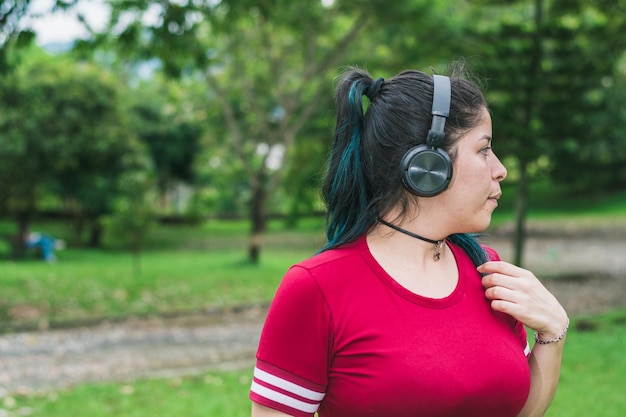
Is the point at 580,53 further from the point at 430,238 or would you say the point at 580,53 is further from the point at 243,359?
the point at 430,238

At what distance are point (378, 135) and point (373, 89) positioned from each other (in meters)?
0.11

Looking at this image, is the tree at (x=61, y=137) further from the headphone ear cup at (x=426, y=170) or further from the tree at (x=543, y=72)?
the headphone ear cup at (x=426, y=170)

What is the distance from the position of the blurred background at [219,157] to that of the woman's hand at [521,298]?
543mm

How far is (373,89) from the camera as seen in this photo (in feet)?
5.80

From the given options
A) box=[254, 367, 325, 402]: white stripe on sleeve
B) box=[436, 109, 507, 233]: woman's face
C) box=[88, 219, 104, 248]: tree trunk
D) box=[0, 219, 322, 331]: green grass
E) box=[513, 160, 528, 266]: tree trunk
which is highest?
box=[436, 109, 507, 233]: woman's face

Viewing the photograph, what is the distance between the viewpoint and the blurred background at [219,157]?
750 centimetres

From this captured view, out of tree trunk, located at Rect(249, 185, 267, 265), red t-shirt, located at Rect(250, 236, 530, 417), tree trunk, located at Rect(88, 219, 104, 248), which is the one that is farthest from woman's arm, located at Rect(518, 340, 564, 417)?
tree trunk, located at Rect(88, 219, 104, 248)

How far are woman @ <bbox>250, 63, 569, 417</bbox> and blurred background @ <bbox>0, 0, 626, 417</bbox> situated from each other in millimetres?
331

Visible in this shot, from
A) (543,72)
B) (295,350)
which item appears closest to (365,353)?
(295,350)

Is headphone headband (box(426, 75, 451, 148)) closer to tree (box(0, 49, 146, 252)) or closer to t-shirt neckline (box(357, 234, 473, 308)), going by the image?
t-shirt neckline (box(357, 234, 473, 308))

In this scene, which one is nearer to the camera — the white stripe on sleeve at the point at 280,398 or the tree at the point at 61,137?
the white stripe on sleeve at the point at 280,398

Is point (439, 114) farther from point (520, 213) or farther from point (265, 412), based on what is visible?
point (520, 213)

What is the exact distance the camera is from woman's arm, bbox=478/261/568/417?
1.76 meters

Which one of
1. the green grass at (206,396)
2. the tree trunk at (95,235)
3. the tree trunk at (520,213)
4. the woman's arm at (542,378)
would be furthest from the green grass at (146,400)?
the tree trunk at (95,235)
